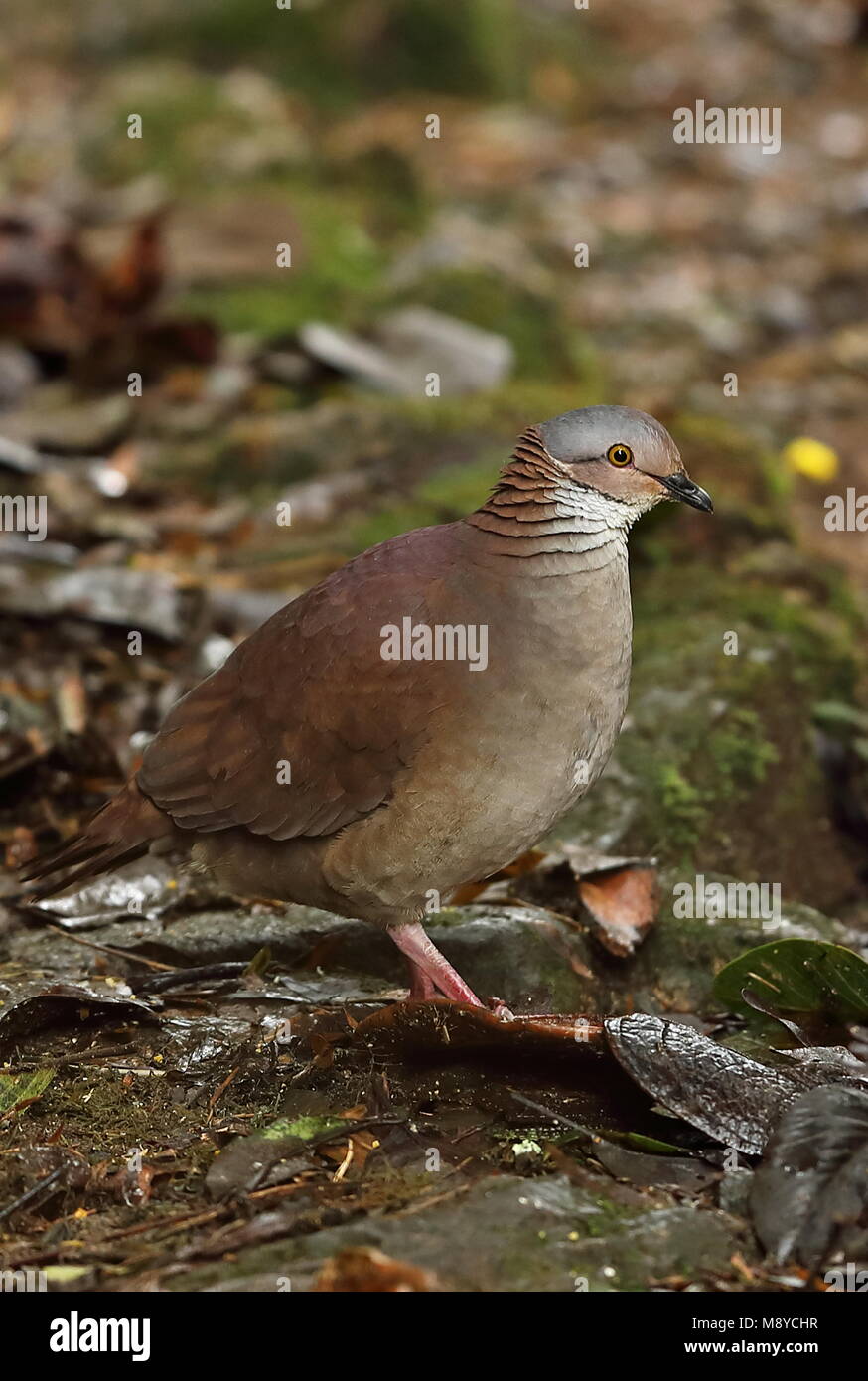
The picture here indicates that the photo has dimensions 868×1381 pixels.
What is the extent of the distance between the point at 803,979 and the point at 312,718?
127 cm

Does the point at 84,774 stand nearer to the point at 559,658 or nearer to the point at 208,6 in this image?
the point at 559,658

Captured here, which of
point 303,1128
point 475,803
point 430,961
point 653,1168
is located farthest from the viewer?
point 430,961

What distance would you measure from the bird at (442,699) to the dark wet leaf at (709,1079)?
60cm

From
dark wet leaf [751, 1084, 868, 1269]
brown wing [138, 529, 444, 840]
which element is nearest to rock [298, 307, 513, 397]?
brown wing [138, 529, 444, 840]

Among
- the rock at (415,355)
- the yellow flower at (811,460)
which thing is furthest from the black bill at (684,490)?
the yellow flower at (811,460)

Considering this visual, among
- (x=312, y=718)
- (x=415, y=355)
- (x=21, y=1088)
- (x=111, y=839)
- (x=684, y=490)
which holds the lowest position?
(x=21, y=1088)

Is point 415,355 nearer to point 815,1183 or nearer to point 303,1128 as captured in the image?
point 303,1128

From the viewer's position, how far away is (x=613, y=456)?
3.70 meters

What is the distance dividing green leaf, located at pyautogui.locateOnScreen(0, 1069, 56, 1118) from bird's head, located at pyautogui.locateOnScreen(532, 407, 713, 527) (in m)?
1.77

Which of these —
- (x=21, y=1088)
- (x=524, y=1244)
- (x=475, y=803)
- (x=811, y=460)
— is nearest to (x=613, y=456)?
(x=475, y=803)

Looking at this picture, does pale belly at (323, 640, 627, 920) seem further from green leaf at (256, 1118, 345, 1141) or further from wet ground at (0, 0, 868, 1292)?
green leaf at (256, 1118, 345, 1141)

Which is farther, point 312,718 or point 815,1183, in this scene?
point 312,718

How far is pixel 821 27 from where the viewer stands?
1398 centimetres

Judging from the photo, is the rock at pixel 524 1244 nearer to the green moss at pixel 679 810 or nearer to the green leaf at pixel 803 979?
the green leaf at pixel 803 979
